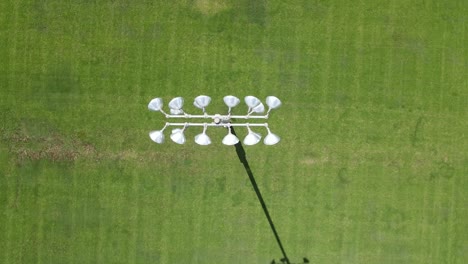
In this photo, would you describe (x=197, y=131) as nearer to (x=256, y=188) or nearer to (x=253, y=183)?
(x=253, y=183)

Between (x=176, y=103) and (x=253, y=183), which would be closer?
(x=176, y=103)

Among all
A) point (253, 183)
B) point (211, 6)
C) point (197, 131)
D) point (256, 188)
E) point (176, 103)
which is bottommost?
point (256, 188)

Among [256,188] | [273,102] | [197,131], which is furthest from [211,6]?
[256,188]

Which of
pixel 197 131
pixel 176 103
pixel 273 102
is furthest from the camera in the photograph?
pixel 197 131

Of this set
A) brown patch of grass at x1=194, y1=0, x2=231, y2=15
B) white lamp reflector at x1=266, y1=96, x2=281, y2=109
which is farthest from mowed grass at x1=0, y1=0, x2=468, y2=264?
white lamp reflector at x1=266, y1=96, x2=281, y2=109

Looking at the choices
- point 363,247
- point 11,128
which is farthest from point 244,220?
point 11,128

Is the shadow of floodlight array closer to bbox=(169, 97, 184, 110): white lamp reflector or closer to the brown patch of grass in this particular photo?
bbox=(169, 97, 184, 110): white lamp reflector

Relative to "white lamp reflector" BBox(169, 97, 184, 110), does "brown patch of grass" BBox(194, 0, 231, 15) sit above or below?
above

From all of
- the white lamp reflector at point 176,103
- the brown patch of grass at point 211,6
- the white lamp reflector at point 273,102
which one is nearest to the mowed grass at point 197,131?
the brown patch of grass at point 211,6
